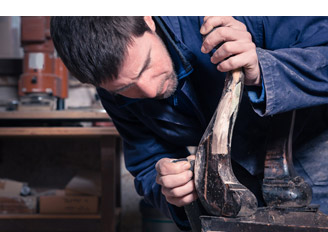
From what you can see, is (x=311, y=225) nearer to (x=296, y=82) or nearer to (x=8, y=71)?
(x=296, y=82)

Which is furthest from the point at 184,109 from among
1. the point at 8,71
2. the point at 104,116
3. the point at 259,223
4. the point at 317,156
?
the point at 8,71

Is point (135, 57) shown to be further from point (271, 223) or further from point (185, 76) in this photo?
point (271, 223)

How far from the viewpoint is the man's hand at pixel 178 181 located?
822 millimetres

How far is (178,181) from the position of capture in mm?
822

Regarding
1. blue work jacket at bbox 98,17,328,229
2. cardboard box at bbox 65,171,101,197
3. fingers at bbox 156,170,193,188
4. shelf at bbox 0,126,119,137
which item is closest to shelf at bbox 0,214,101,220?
cardboard box at bbox 65,171,101,197

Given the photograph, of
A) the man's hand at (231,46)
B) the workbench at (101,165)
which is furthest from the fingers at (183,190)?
the workbench at (101,165)

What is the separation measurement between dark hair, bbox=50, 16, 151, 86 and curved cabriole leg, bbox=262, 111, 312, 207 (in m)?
0.40

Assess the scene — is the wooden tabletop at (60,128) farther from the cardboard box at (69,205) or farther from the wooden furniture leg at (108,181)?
the cardboard box at (69,205)

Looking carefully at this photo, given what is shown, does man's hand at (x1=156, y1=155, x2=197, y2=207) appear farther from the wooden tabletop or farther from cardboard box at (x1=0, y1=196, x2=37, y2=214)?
cardboard box at (x1=0, y1=196, x2=37, y2=214)

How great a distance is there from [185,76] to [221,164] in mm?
358

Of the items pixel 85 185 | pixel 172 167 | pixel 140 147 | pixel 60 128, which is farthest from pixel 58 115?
pixel 172 167

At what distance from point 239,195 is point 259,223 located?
6cm

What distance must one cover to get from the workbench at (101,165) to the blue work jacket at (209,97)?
0.59 metres

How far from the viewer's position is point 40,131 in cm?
189
